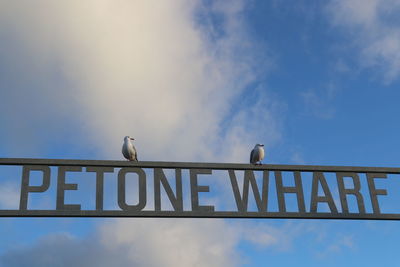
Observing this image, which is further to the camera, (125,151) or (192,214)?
(125,151)

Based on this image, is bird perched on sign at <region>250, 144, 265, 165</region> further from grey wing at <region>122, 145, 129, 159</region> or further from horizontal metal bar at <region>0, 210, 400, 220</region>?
grey wing at <region>122, 145, 129, 159</region>

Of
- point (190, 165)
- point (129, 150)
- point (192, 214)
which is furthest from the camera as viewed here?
point (129, 150)

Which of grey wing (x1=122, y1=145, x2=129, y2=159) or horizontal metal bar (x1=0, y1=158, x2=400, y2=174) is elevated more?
grey wing (x1=122, y1=145, x2=129, y2=159)

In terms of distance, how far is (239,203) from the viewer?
937 cm

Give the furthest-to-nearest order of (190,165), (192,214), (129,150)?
(129,150), (190,165), (192,214)

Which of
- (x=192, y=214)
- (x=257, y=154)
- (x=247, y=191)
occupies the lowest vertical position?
(x=192, y=214)

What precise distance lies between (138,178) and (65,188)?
3.91ft

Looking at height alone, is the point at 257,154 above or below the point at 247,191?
above

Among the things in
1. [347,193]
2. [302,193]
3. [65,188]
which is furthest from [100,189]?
[347,193]

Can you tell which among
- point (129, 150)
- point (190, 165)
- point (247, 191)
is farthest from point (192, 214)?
point (129, 150)

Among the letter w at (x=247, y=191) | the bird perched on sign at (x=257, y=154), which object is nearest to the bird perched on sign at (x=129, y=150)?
the letter w at (x=247, y=191)

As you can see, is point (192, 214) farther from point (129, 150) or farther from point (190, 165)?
point (129, 150)

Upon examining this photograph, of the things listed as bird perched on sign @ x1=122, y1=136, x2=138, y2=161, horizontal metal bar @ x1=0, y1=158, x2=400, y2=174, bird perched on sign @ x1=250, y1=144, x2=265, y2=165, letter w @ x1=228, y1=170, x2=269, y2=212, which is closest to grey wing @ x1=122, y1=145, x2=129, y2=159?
bird perched on sign @ x1=122, y1=136, x2=138, y2=161

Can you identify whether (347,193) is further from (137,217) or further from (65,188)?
(65,188)
